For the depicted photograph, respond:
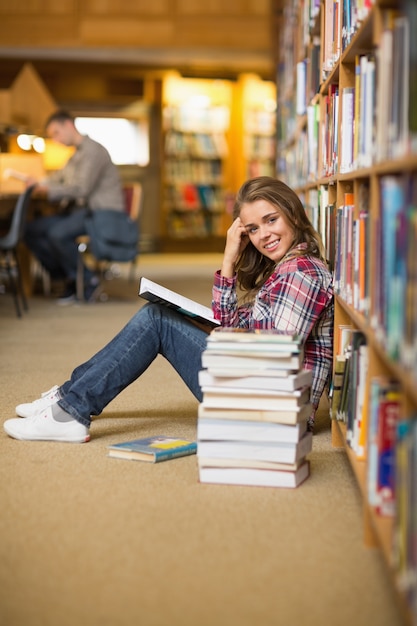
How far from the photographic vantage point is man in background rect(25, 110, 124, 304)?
20.7ft

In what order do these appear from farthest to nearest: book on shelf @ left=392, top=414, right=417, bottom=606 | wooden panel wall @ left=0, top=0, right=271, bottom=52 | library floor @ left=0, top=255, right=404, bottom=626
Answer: wooden panel wall @ left=0, top=0, right=271, bottom=52
library floor @ left=0, top=255, right=404, bottom=626
book on shelf @ left=392, top=414, right=417, bottom=606

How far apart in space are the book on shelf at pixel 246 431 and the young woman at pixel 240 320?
356 millimetres

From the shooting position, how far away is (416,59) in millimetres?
1434

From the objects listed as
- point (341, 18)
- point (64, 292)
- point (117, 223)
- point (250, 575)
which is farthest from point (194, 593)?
point (64, 292)

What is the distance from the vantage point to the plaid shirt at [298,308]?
97.3 inches

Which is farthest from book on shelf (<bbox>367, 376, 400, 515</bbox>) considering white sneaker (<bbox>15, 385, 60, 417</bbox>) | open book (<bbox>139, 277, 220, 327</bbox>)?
white sneaker (<bbox>15, 385, 60, 417</bbox>)

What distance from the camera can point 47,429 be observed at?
2691 millimetres

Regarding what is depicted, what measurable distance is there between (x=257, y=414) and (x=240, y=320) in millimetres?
624

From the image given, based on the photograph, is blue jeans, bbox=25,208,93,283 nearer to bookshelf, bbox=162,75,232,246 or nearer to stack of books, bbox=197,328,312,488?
stack of books, bbox=197,328,312,488

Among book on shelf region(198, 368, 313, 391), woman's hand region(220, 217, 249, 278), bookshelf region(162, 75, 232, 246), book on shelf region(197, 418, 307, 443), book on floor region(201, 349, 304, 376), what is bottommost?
book on shelf region(197, 418, 307, 443)

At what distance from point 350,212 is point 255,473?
0.70 meters

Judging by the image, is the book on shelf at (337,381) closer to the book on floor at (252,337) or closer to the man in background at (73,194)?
the book on floor at (252,337)

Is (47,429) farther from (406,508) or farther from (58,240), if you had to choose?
(58,240)

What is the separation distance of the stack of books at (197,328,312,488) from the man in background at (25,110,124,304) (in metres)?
4.28
